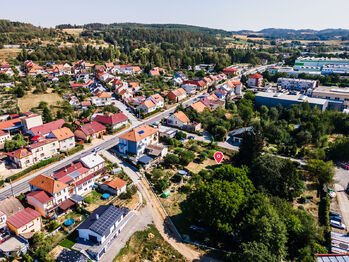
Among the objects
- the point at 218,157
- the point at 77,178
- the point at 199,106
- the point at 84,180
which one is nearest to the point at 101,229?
the point at 84,180

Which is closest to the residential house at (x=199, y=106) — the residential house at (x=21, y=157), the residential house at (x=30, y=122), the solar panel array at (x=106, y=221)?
the residential house at (x=30, y=122)

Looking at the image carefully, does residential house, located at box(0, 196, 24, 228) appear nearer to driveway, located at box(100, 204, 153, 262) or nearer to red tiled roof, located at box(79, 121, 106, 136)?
driveway, located at box(100, 204, 153, 262)

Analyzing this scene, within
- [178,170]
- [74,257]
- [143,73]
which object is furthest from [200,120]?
[143,73]

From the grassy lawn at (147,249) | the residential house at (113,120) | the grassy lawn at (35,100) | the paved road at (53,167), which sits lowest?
the grassy lawn at (147,249)

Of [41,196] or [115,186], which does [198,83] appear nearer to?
[115,186]

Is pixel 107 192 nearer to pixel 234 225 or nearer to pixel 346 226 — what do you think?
pixel 234 225

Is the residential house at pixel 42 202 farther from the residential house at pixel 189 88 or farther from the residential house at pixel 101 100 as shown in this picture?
the residential house at pixel 189 88

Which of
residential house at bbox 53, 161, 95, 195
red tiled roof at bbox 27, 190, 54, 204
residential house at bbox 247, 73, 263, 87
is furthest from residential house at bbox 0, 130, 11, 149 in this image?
residential house at bbox 247, 73, 263, 87
